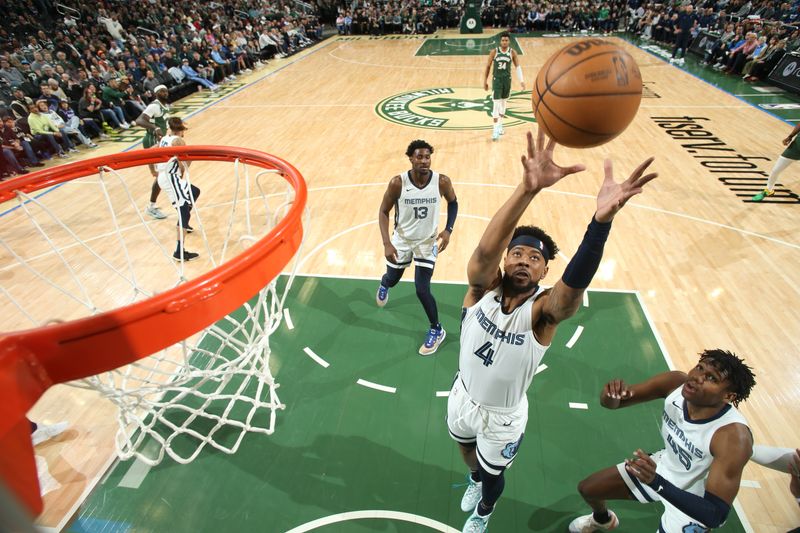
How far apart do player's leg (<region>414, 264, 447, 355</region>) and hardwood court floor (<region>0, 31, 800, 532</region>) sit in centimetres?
20

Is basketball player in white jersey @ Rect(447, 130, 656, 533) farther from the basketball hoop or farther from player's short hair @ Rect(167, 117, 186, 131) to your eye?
player's short hair @ Rect(167, 117, 186, 131)

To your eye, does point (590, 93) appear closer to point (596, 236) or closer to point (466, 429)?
point (596, 236)

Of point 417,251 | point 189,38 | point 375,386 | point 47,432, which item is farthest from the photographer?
point 189,38

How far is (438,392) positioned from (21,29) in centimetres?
1948

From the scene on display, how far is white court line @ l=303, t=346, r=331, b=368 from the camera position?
420 cm

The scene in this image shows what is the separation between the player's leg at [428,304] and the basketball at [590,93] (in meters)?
2.03

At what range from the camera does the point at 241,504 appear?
10.2ft

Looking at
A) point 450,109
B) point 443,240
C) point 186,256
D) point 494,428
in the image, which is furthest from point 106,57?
point 494,428

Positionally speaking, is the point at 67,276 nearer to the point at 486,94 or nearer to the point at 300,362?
the point at 300,362

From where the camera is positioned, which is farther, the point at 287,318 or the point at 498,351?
the point at 287,318

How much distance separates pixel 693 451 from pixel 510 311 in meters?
1.26

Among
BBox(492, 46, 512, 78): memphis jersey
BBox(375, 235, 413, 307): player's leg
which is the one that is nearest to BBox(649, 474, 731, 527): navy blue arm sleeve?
BBox(375, 235, 413, 307): player's leg

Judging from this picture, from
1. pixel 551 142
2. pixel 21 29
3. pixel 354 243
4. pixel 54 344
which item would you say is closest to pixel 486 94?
pixel 354 243

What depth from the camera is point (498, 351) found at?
232cm
